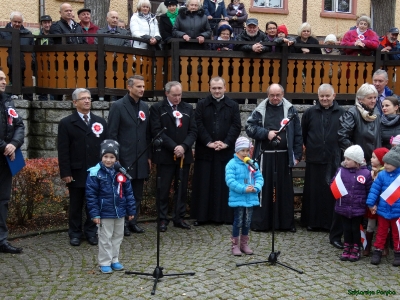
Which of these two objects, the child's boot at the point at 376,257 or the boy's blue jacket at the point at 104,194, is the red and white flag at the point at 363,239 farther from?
the boy's blue jacket at the point at 104,194

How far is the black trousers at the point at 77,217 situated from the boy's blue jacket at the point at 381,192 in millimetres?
3430

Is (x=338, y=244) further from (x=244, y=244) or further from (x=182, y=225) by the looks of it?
(x=182, y=225)

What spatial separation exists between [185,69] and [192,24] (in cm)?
87

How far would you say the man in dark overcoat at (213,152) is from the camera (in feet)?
27.7

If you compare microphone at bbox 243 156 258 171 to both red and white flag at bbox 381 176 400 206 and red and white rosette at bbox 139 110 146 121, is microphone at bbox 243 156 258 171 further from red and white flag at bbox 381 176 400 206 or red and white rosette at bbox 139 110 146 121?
red and white rosette at bbox 139 110 146 121

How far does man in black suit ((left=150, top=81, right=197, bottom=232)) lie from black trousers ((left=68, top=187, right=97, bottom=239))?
1062mm

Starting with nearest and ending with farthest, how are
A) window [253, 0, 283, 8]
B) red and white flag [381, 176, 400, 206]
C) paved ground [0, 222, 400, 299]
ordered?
paved ground [0, 222, 400, 299]
red and white flag [381, 176, 400, 206]
window [253, 0, 283, 8]

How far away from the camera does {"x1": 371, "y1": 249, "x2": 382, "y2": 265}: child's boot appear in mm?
6754

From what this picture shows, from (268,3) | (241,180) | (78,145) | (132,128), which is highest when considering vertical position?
(268,3)

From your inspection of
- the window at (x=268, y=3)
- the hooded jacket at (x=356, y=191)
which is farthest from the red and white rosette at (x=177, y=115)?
the window at (x=268, y=3)

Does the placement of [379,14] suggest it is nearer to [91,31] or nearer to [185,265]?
[91,31]

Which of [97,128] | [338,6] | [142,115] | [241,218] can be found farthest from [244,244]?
[338,6]

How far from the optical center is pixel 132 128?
780 cm

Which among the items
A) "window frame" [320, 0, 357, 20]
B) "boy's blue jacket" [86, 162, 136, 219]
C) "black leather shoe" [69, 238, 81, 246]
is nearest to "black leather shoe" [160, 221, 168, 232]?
"black leather shoe" [69, 238, 81, 246]
